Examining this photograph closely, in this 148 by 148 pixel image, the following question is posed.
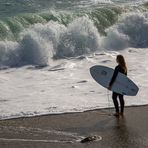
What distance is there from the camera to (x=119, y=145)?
10.3 metres

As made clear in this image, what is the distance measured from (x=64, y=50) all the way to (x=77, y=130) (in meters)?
8.74

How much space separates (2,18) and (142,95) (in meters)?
9.23

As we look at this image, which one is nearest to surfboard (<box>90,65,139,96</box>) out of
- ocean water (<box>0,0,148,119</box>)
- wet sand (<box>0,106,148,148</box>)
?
wet sand (<box>0,106,148,148</box>)

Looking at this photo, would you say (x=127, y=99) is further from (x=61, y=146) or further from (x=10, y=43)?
(x=10, y=43)

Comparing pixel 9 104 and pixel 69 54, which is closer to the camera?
pixel 9 104

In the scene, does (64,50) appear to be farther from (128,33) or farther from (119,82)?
(119,82)

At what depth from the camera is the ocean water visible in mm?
13672

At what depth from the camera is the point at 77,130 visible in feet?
36.9

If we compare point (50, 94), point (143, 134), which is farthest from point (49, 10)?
point (143, 134)

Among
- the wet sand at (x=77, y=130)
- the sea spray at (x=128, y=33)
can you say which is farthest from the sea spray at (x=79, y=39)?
the wet sand at (x=77, y=130)

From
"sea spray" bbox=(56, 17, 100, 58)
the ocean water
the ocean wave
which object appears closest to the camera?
the ocean water

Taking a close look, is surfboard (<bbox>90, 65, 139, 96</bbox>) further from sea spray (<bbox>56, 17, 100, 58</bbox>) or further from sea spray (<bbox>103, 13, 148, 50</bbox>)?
sea spray (<bbox>103, 13, 148, 50</bbox>)

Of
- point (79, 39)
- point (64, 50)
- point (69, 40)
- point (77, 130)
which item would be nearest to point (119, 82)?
point (77, 130)

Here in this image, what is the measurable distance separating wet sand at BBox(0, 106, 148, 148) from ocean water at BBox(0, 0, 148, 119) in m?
0.58
